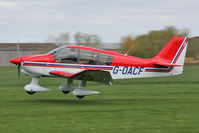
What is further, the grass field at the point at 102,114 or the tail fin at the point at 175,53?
the tail fin at the point at 175,53

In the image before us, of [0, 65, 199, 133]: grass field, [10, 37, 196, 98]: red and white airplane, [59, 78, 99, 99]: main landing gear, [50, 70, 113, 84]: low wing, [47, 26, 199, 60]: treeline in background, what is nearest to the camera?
[0, 65, 199, 133]: grass field

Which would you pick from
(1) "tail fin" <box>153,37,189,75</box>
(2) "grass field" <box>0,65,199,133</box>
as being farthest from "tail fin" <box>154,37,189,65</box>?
(2) "grass field" <box>0,65,199,133</box>

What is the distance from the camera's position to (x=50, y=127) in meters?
7.94

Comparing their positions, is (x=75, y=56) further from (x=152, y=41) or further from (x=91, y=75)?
(x=152, y=41)

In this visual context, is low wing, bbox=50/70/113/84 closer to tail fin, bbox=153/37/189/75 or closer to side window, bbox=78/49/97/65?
side window, bbox=78/49/97/65

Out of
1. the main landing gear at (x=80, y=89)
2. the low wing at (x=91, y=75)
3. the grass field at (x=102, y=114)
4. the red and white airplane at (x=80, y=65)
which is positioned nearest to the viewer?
the grass field at (x=102, y=114)

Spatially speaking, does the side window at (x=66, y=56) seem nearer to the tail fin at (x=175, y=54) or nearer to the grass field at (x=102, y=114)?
the grass field at (x=102, y=114)

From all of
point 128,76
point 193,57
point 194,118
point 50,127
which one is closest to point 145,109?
point 194,118

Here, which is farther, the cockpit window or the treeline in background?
the treeline in background

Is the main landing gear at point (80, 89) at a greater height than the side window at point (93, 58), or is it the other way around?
the side window at point (93, 58)

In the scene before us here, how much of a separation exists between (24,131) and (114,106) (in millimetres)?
4462

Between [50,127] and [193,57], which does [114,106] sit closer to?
[50,127]

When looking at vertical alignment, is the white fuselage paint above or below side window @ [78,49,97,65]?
below

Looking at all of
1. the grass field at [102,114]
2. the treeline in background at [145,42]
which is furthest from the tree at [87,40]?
the grass field at [102,114]
